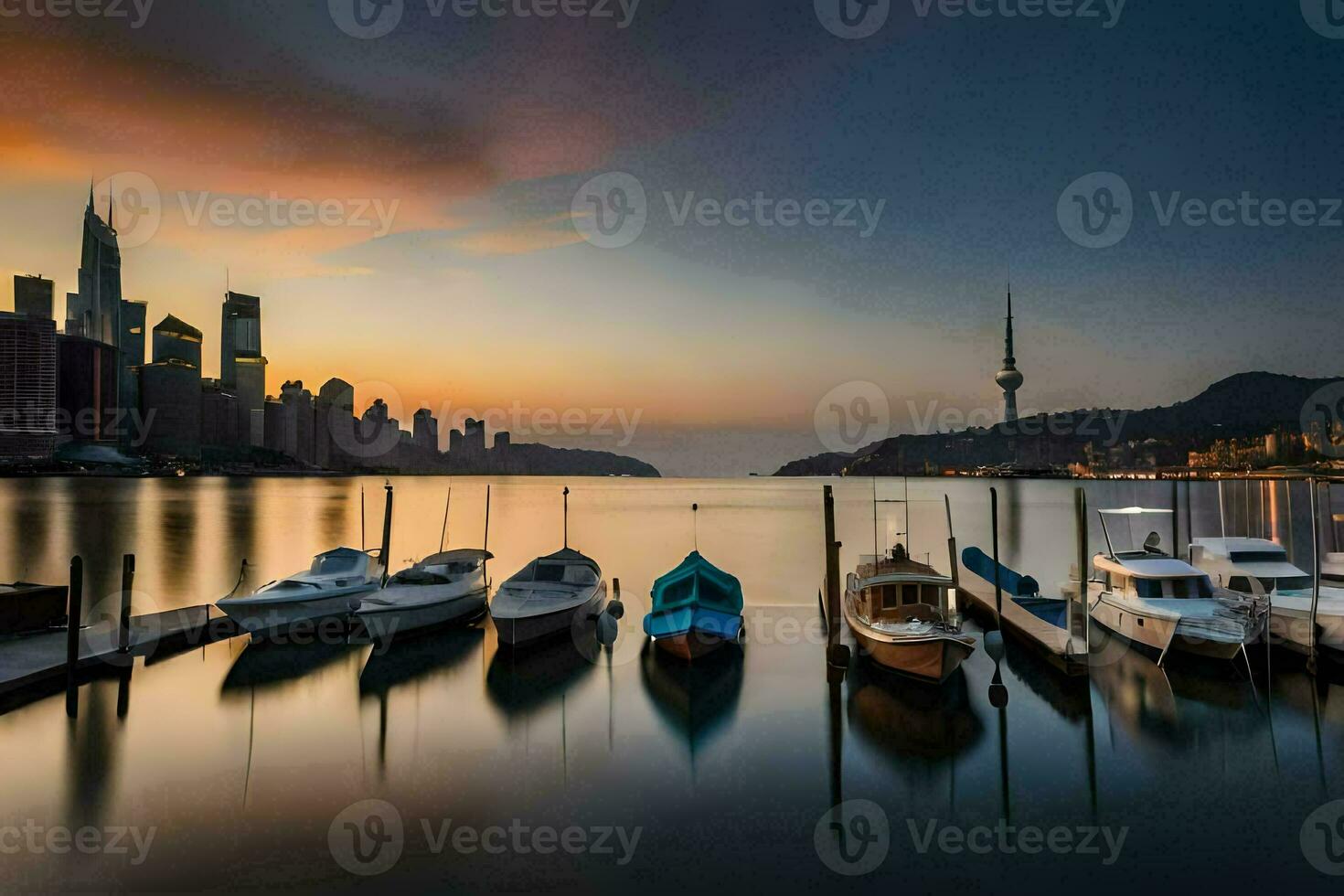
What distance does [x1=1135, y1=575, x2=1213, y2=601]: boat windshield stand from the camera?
21.3m

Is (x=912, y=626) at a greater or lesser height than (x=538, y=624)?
greater

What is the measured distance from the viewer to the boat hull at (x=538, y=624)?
22516 mm

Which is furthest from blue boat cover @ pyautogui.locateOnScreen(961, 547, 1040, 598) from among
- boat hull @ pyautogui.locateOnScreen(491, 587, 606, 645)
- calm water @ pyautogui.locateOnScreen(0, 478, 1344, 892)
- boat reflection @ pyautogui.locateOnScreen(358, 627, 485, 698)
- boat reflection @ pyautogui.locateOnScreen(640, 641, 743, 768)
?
boat reflection @ pyautogui.locateOnScreen(358, 627, 485, 698)

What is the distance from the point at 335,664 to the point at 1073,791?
19.1 m

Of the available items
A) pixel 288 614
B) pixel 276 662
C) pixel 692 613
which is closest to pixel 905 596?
pixel 692 613

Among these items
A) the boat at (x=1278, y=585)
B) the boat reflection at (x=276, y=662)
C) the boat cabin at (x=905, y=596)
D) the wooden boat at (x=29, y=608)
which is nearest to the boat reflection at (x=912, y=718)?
the boat cabin at (x=905, y=596)

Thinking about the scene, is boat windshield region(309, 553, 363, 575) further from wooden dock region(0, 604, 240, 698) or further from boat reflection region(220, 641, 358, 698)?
wooden dock region(0, 604, 240, 698)

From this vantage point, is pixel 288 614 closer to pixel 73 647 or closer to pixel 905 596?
pixel 73 647

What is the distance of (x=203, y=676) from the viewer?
20891mm

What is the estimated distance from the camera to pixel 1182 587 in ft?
70.0

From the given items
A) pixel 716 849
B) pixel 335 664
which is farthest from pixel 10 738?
pixel 716 849

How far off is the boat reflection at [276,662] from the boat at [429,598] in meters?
1.28

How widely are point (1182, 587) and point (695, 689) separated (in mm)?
13904

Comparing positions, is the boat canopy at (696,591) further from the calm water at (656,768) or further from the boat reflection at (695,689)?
the calm water at (656,768)
